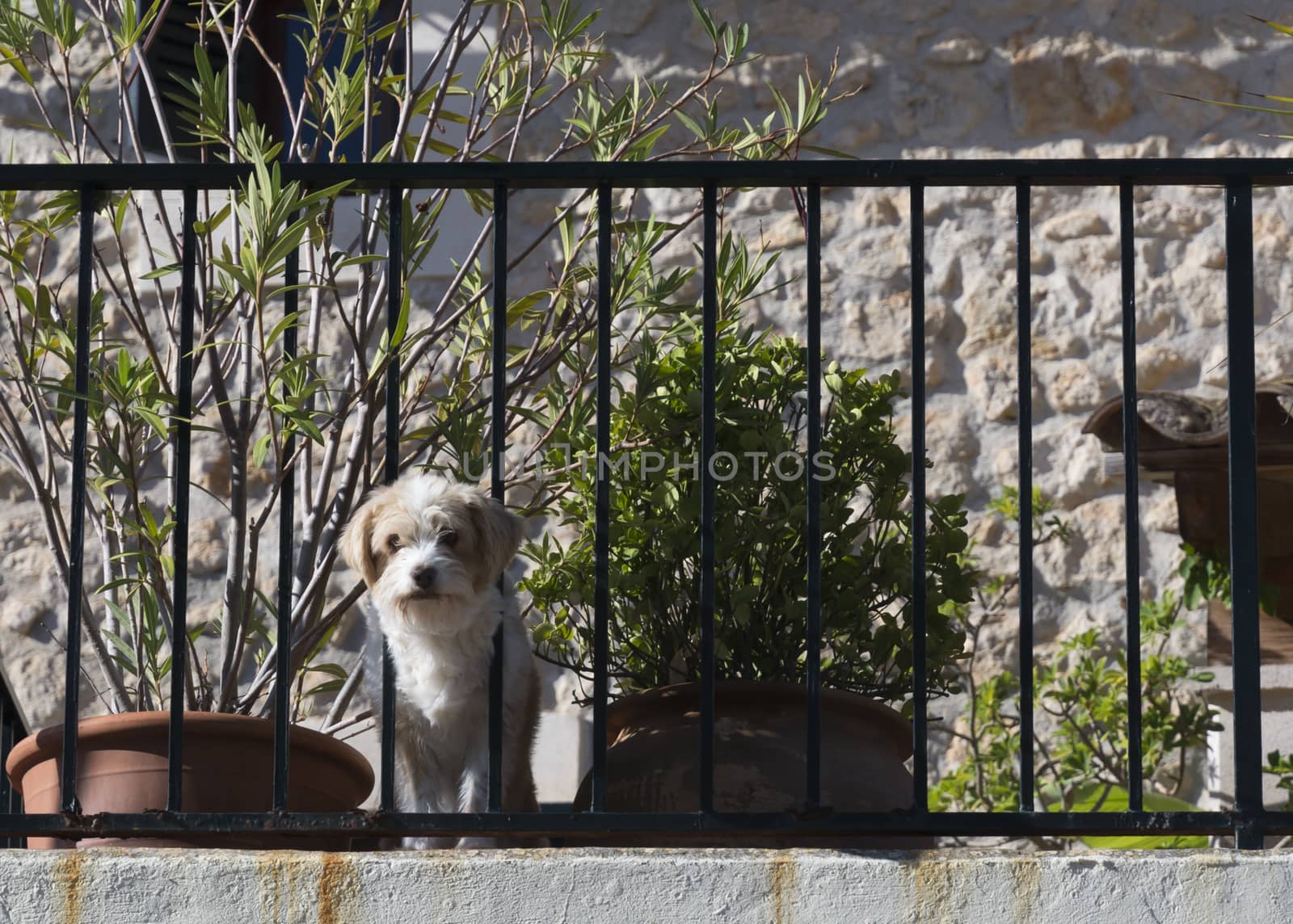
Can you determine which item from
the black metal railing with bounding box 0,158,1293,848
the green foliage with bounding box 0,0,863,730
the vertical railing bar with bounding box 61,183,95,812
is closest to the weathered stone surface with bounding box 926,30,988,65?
the green foliage with bounding box 0,0,863,730

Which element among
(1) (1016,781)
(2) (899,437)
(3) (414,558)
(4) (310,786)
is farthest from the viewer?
(2) (899,437)

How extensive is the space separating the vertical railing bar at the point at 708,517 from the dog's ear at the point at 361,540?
85 centimetres

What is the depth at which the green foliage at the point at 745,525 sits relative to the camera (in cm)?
316

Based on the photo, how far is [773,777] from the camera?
282cm

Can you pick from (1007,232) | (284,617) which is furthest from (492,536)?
(1007,232)

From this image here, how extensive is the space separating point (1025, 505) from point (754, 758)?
63 centimetres

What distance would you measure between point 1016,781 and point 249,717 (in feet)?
9.31

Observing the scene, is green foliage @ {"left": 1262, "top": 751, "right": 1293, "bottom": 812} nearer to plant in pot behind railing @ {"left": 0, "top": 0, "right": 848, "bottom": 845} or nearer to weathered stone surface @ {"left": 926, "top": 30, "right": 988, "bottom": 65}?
plant in pot behind railing @ {"left": 0, "top": 0, "right": 848, "bottom": 845}

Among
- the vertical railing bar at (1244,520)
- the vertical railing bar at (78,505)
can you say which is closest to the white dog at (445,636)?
the vertical railing bar at (78,505)

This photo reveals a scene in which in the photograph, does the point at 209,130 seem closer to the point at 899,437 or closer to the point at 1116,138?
the point at 899,437

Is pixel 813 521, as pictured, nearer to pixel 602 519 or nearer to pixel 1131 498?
pixel 602 519

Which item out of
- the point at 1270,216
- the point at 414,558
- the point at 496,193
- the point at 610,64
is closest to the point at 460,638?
the point at 414,558

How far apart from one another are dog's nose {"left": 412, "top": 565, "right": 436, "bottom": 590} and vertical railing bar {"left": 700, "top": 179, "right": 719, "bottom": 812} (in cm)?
74

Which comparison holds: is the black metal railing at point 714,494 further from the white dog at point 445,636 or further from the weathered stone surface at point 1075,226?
the weathered stone surface at point 1075,226
